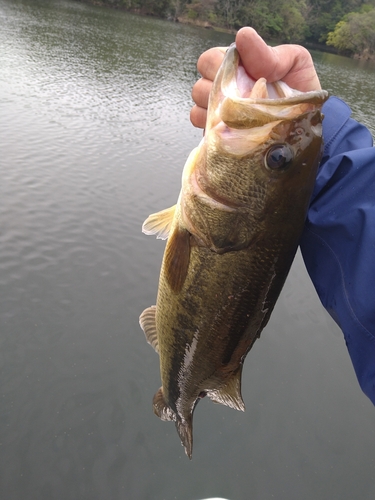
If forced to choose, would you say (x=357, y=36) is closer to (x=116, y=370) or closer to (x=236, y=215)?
(x=116, y=370)

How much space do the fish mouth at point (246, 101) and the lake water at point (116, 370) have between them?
4175mm

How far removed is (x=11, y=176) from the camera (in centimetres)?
937

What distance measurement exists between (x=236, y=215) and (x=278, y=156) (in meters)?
0.32

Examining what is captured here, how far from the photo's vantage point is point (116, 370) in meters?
5.52

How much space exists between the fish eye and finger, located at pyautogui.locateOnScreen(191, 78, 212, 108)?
2.08ft

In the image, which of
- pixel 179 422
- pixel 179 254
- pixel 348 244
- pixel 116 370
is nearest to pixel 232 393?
pixel 179 422

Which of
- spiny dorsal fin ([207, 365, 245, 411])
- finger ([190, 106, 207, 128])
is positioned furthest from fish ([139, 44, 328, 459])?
finger ([190, 106, 207, 128])

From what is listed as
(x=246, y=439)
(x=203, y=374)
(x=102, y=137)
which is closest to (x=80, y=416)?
(x=246, y=439)

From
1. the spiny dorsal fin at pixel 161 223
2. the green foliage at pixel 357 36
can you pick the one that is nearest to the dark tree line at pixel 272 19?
the green foliage at pixel 357 36

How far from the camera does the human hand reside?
5.54 feet

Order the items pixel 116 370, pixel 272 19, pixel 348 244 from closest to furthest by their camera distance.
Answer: pixel 348 244 → pixel 116 370 → pixel 272 19

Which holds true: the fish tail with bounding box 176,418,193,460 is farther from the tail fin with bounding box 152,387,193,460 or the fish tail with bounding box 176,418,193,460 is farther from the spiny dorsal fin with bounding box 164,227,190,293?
the spiny dorsal fin with bounding box 164,227,190,293

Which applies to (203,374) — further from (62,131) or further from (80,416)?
(62,131)

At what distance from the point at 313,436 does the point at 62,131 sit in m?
11.3
